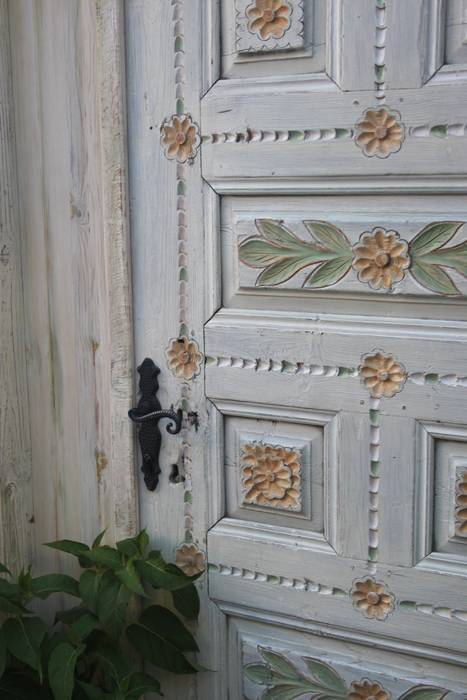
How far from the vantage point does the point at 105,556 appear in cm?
174

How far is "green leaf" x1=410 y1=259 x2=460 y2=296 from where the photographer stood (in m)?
1.50

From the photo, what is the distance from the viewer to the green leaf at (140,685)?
1681 millimetres

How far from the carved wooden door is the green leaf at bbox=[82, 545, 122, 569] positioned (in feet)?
0.40

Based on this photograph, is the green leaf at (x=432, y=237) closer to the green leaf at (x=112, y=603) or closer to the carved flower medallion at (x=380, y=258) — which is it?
the carved flower medallion at (x=380, y=258)

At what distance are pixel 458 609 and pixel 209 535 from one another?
0.48 meters

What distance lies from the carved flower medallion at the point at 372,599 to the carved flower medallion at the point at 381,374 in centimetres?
34

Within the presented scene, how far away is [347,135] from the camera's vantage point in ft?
5.03

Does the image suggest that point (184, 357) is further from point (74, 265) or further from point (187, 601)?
point (187, 601)

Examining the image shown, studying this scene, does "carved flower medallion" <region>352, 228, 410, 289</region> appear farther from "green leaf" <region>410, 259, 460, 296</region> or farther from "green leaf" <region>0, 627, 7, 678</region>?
"green leaf" <region>0, 627, 7, 678</region>

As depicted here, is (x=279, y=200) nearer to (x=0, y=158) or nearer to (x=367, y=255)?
(x=367, y=255)

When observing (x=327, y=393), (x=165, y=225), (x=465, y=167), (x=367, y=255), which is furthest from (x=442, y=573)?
(x=165, y=225)

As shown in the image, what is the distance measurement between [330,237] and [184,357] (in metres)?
0.37

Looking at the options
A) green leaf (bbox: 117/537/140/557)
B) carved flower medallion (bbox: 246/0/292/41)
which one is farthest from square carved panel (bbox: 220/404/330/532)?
carved flower medallion (bbox: 246/0/292/41)

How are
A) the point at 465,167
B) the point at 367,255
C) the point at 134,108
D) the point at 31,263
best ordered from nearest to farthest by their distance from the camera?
1. the point at 465,167
2. the point at 367,255
3. the point at 134,108
4. the point at 31,263
